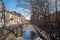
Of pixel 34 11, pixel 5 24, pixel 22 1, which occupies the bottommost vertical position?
pixel 5 24

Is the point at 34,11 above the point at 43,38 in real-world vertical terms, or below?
above

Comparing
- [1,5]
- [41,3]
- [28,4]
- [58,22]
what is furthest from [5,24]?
[58,22]

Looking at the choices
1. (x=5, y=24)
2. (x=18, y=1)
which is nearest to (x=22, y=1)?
(x=18, y=1)

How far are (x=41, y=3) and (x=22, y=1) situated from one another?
1.70 feet

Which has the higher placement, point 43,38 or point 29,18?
point 29,18

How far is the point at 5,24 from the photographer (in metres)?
4.11

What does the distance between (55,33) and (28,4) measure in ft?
3.50

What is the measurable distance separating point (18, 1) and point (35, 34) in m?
0.99

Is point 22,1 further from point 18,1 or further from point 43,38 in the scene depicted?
point 43,38

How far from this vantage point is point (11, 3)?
4152 mm

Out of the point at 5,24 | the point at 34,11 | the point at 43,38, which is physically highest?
the point at 34,11

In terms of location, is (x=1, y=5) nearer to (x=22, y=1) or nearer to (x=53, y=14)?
(x=22, y=1)

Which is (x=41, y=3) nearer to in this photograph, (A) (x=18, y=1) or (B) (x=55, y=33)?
(A) (x=18, y=1)

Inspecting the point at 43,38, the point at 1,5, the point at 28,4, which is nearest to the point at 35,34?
the point at 43,38
